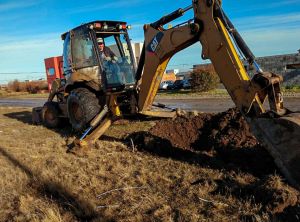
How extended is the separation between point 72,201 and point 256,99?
2.99 metres

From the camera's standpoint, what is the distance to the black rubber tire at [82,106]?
30.4ft

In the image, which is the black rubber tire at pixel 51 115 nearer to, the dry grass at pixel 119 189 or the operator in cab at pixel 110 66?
the operator in cab at pixel 110 66

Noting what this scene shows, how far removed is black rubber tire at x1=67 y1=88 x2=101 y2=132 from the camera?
9266 millimetres

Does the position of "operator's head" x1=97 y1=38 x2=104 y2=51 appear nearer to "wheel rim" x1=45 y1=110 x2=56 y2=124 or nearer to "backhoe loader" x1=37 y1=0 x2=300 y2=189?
"backhoe loader" x1=37 y1=0 x2=300 y2=189

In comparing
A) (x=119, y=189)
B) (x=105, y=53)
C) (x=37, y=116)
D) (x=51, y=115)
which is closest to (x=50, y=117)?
(x=51, y=115)

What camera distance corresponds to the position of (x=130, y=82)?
380 inches

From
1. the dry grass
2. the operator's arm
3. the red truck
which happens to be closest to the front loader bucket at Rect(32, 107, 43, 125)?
the operator's arm

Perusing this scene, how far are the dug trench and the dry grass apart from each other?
0.16ft

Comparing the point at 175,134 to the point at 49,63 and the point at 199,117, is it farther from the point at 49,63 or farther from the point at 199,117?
the point at 49,63

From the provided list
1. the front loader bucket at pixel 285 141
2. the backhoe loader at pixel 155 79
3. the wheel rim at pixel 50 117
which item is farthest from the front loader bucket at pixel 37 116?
the front loader bucket at pixel 285 141

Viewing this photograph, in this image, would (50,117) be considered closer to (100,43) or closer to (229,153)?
(100,43)

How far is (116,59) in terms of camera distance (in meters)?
9.72

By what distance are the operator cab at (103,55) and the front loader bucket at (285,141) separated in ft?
16.4

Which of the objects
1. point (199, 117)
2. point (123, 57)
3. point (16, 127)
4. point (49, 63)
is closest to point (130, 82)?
point (123, 57)
